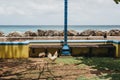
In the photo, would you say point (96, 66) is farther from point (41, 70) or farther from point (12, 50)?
point (12, 50)

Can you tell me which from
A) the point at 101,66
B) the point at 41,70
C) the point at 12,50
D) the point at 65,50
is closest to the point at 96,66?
the point at 101,66

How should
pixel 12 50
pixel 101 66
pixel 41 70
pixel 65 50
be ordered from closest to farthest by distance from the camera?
pixel 41 70, pixel 101 66, pixel 12 50, pixel 65 50

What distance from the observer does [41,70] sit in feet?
49.2

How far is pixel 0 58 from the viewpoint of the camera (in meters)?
19.3

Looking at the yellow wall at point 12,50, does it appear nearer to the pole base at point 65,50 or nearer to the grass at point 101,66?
the pole base at point 65,50

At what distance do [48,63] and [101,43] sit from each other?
17.5 feet

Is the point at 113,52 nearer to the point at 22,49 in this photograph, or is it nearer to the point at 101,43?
the point at 101,43

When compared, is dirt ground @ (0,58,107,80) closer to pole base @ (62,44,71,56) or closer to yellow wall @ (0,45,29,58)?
yellow wall @ (0,45,29,58)

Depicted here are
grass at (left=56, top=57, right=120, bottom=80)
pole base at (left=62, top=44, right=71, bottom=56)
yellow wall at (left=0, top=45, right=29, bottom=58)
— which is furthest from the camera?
pole base at (left=62, top=44, right=71, bottom=56)

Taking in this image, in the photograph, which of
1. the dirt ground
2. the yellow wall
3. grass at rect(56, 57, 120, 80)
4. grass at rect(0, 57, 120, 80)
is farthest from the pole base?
the yellow wall

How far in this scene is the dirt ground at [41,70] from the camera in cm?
1341

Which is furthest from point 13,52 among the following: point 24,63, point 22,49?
point 24,63

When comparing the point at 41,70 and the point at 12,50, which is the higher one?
the point at 12,50

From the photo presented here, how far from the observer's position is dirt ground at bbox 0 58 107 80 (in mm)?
13414
